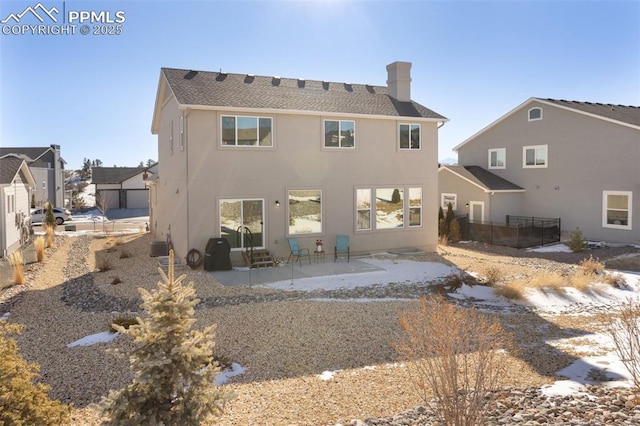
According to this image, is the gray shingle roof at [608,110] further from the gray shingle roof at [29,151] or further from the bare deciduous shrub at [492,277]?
the gray shingle roof at [29,151]

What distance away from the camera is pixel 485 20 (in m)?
14.9

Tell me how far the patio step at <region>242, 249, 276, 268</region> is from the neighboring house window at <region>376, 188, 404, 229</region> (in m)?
4.89

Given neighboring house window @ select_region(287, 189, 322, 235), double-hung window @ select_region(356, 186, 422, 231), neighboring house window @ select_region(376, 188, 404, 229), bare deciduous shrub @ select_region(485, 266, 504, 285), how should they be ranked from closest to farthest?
bare deciduous shrub @ select_region(485, 266, 504, 285)
neighboring house window @ select_region(287, 189, 322, 235)
double-hung window @ select_region(356, 186, 422, 231)
neighboring house window @ select_region(376, 188, 404, 229)

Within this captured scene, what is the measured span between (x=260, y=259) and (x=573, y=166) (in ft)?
56.5

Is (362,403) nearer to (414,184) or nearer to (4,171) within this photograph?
(414,184)

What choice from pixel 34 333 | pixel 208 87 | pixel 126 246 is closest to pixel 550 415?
pixel 34 333

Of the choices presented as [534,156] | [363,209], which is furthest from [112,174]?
[534,156]

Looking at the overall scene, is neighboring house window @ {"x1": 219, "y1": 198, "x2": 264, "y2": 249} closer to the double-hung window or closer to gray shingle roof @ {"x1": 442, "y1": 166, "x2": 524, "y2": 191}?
the double-hung window

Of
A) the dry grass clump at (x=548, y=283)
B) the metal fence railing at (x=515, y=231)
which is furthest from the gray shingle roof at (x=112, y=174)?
the dry grass clump at (x=548, y=283)

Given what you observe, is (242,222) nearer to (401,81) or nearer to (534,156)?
(401,81)

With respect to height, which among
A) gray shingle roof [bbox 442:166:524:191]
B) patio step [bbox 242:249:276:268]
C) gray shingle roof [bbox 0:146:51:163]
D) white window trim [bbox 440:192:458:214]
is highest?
gray shingle roof [bbox 0:146:51:163]

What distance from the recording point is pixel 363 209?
18250 mm

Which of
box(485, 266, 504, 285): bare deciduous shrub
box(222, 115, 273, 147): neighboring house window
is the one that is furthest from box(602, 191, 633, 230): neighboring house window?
box(222, 115, 273, 147): neighboring house window

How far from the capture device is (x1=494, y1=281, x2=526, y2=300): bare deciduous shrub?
480 inches
